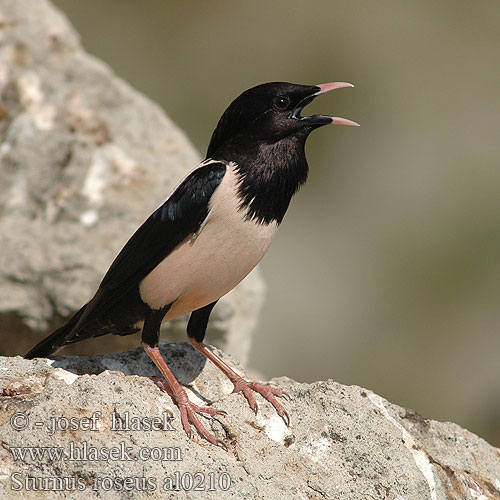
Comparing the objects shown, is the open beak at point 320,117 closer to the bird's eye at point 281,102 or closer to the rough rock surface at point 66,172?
the bird's eye at point 281,102

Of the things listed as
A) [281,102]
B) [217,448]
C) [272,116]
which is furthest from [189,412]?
[281,102]

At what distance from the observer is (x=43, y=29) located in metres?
8.88

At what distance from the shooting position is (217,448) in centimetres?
446

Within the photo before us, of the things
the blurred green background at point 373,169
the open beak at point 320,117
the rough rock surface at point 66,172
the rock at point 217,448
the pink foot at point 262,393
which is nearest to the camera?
the rock at point 217,448

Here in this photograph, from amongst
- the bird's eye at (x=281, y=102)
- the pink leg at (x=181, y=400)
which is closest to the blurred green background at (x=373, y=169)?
the bird's eye at (x=281, y=102)

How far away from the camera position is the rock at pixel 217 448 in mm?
3998

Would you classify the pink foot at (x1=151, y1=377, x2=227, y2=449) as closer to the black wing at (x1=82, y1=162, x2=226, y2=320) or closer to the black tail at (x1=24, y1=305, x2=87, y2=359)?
the black wing at (x1=82, y1=162, x2=226, y2=320)

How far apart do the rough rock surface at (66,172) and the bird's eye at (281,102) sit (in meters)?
2.31

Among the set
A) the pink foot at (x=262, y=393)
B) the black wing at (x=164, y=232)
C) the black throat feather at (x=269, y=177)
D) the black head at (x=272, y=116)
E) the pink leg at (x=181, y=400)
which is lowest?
the pink leg at (x=181, y=400)

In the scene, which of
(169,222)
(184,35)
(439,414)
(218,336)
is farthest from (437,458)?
(184,35)

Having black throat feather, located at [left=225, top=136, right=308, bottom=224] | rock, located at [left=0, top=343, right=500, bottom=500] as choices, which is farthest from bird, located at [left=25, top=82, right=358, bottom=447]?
rock, located at [left=0, top=343, right=500, bottom=500]

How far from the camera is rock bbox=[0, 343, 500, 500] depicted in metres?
4.00

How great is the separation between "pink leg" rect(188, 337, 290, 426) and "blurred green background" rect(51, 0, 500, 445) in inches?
274

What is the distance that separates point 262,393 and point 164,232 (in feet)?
3.66
